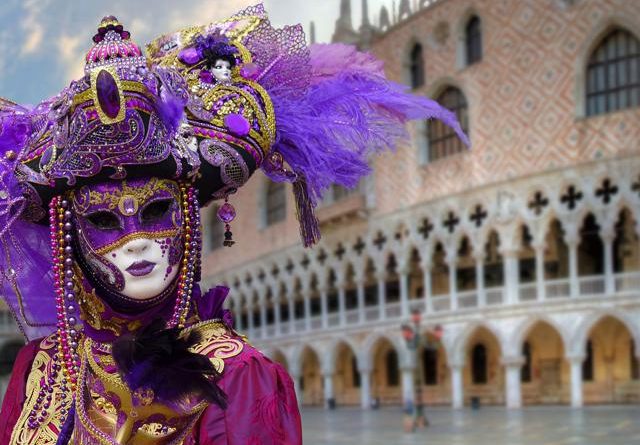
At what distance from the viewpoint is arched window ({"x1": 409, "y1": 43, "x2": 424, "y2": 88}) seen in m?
22.8

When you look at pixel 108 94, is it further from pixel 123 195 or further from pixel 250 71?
pixel 250 71

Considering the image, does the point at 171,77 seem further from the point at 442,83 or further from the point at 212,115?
the point at 442,83

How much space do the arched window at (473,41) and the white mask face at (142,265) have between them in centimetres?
2002

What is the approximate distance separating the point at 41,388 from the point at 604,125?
17571mm

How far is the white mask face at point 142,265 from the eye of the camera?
65.3 inches

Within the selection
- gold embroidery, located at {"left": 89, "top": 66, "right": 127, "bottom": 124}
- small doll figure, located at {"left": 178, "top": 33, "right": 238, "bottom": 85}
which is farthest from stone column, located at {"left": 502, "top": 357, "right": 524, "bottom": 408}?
gold embroidery, located at {"left": 89, "top": 66, "right": 127, "bottom": 124}

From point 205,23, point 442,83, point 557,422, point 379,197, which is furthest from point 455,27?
point 205,23

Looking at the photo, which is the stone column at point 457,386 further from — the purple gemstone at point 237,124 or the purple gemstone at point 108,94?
the purple gemstone at point 108,94

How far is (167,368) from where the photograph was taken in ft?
5.01

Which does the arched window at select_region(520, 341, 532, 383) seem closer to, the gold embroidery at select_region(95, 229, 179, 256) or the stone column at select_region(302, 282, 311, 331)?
the stone column at select_region(302, 282, 311, 331)

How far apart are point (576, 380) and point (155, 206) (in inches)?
703

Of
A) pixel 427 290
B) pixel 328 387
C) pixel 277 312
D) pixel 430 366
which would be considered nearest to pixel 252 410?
pixel 427 290

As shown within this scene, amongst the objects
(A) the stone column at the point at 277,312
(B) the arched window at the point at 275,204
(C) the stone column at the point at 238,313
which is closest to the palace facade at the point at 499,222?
(A) the stone column at the point at 277,312

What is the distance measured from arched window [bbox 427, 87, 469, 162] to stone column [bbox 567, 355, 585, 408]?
5.41 meters
